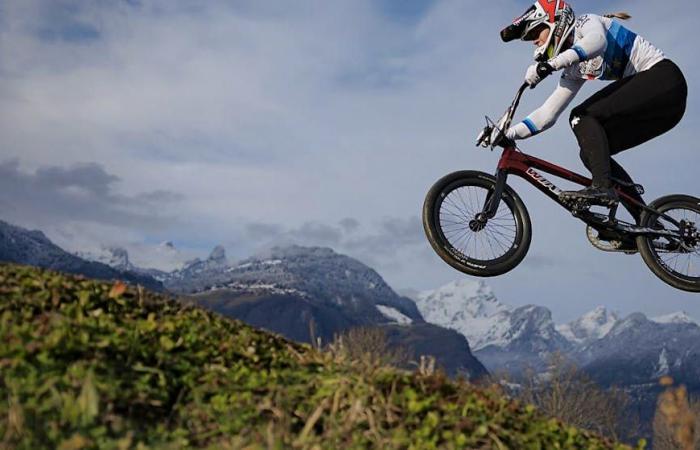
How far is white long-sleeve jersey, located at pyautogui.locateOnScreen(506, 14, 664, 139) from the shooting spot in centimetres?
1111

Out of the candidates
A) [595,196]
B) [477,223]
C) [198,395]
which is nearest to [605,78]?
[595,196]

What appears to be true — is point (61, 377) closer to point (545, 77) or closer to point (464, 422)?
point (464, 422)

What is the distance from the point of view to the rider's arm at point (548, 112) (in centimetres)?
1216

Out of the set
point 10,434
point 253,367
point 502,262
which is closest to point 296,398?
point 253,367

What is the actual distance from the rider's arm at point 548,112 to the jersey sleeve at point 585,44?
88cm

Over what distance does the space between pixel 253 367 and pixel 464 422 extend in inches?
66.0

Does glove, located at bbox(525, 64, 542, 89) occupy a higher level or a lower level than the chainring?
higher

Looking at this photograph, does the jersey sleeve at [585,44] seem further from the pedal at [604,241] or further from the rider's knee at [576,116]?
the pedal at [604,241]

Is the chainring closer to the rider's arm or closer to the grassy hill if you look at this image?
the rider's arm

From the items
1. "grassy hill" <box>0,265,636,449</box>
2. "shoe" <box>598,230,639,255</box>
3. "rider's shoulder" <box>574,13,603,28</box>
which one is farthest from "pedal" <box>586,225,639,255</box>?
"grassy hill" <box>0,265,636,449</box>

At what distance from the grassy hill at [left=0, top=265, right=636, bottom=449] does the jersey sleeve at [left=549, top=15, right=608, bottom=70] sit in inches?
263

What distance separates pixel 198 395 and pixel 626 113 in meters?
9.16

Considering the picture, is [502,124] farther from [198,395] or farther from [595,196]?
[198,395]

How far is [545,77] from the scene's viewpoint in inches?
444
